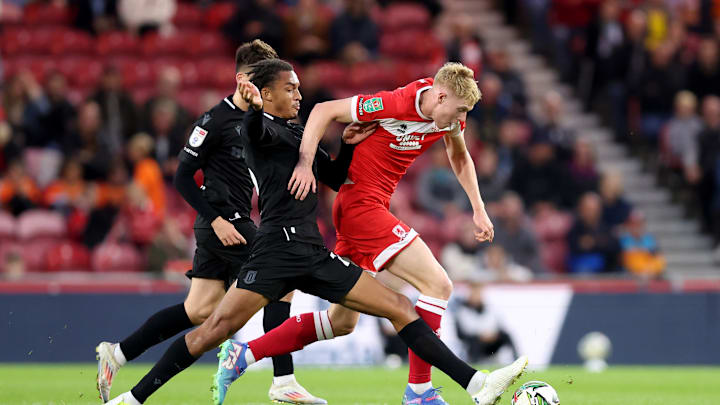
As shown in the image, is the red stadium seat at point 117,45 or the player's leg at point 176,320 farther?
the red stadium seat at point 117,45

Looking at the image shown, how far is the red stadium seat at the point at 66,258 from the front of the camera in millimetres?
13781

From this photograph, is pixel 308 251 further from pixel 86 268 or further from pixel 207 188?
pixel 86 268

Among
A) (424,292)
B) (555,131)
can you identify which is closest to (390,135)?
(424,292)

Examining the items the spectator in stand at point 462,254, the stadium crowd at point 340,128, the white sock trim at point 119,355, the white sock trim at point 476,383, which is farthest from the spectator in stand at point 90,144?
the white sock trim at point 476,383

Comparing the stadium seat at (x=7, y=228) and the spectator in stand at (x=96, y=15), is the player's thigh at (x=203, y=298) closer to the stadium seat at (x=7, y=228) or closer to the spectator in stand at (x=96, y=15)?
the stadium seat at (x=7, y=228)

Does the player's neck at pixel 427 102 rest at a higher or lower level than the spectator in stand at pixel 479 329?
higher

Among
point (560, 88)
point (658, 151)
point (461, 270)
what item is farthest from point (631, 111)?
point (461, 270)

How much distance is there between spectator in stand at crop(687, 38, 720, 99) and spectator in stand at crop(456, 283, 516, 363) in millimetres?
6206

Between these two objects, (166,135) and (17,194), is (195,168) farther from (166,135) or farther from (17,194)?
(166,135)

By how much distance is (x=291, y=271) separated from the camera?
686cm

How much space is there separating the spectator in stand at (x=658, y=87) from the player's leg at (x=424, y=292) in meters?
10.8

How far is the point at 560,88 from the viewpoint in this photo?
19.4 m

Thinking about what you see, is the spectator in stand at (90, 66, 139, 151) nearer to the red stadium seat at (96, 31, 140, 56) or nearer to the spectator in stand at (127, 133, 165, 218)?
the spectator in stand at (127, 133, 165, 218)

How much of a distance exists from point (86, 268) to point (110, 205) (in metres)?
0.84
